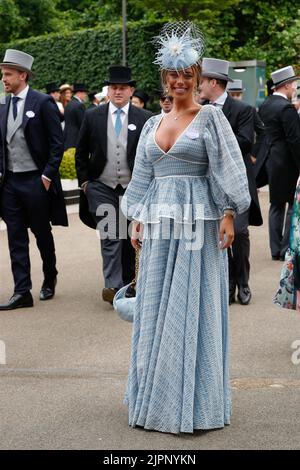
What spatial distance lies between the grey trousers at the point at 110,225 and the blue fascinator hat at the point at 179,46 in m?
3.56

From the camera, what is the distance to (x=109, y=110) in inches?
368

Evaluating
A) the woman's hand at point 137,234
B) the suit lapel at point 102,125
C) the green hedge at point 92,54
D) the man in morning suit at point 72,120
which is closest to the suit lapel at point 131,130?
the suit lapel at point 102,125

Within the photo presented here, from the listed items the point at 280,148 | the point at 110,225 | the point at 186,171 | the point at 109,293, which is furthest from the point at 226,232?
the point at 280,148

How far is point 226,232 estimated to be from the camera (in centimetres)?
546

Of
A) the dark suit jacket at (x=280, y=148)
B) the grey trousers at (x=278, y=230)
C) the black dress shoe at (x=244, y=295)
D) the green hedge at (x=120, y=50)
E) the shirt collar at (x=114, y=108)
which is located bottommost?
the green hedge at (x=120, y=50)

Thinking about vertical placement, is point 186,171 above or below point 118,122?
above

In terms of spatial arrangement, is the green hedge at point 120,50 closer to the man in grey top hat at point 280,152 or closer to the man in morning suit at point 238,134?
the man in grey top hat at point 280,152

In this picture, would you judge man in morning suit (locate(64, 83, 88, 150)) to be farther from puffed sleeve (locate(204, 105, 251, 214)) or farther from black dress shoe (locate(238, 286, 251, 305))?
puffed sleeve (locate(204, 105, 251, 214))

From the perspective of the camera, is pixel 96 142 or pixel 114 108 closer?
pixel 96 142

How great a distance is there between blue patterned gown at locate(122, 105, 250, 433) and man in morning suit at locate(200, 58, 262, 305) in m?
3.52

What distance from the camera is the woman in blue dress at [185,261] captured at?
5359 mm

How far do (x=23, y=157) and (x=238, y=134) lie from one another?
69.7 inches

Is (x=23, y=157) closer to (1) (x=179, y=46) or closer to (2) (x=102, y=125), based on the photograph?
(2) (x=102, y=125)
